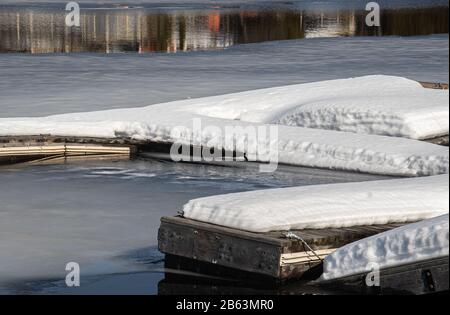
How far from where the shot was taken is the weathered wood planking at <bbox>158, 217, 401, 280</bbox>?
268 inches

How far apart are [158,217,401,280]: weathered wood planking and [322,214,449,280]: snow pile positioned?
0.63ft

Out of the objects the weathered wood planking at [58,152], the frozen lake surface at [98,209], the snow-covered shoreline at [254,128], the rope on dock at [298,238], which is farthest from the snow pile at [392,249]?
the weathered wood planking at [58,152]

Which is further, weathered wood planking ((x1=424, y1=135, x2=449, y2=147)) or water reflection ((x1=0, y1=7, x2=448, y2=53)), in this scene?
water reflection ((x1=0, y1=7, x2=448, y2=53))

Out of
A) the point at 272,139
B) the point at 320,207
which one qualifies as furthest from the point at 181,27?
the point at 320,207

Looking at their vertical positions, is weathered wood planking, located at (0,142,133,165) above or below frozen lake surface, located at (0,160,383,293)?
above

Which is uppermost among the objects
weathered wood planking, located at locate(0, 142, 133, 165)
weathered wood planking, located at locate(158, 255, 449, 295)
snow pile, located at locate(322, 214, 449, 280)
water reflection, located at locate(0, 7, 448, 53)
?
water reflection, located at locate(0, 7, 448, 53)

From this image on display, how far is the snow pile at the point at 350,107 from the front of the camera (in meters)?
12.0

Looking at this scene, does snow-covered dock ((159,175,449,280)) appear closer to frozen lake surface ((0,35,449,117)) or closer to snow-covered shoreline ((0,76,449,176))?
snow-covered shoreline ((0,76,449,176))

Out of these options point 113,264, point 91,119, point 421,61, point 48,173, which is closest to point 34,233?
point 113,264

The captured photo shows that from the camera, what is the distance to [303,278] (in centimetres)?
694

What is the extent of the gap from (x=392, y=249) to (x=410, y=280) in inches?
8.2

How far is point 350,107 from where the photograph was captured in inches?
487

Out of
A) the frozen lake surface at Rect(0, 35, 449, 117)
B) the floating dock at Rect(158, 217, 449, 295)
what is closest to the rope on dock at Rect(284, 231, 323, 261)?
the floating dock at Rect(158, 217, 449, 295)

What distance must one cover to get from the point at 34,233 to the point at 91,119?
4.84 metres
